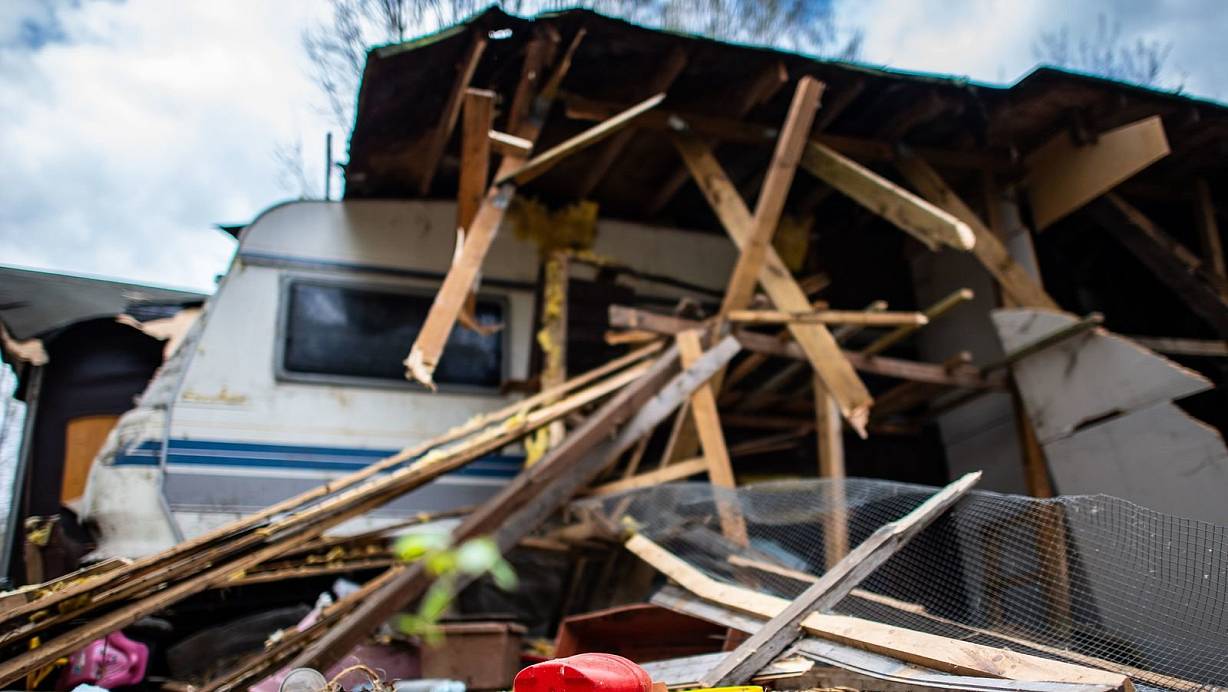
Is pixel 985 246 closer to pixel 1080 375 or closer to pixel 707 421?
pixel 1080 375

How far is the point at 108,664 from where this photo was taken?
440cm

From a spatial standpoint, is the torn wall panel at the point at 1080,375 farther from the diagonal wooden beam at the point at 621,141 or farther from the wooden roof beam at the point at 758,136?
the diagonal wooden beam at the point at 621,141

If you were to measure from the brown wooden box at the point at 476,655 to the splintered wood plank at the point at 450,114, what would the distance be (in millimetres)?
3291

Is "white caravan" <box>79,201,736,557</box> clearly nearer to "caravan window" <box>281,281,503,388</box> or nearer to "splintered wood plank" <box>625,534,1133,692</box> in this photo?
"caravan window" <box>281,281,503,388</box>

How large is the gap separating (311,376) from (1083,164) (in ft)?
20.1

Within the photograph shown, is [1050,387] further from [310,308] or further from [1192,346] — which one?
[310,308]

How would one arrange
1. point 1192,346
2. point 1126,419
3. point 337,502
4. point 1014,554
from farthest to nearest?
point 1192,346, point 1126,419, point 337,502, point 1014,554

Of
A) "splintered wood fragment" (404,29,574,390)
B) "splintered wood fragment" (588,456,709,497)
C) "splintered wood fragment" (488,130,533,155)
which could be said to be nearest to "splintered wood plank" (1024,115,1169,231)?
"splintered wood fragment" (588,456,709,497)

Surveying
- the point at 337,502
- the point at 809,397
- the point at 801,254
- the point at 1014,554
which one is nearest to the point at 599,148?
the point at 801,254

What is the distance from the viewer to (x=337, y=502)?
4211mm

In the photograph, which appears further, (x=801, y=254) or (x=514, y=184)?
(x=801, y=254)

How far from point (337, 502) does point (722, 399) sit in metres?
3.14

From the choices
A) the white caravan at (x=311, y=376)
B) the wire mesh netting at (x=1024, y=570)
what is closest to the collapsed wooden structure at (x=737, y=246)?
the wire mesh netting at (x=1024, y=570)

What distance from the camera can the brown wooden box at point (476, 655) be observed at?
442cm
